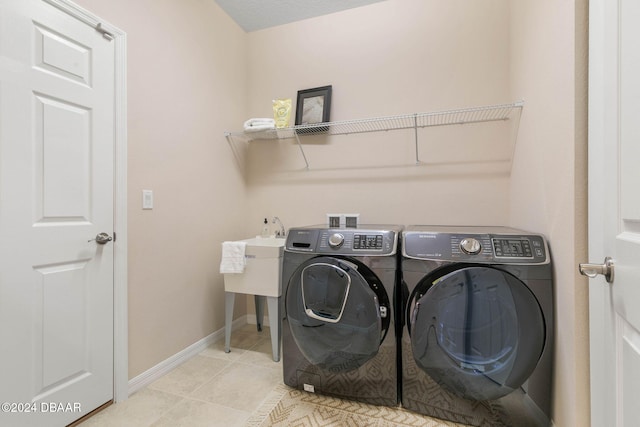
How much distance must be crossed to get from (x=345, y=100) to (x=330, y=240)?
134 centimetres

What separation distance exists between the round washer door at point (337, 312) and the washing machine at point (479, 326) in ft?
0.46

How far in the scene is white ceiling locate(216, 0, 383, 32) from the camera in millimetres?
2201

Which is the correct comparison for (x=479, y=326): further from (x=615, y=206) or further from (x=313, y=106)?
(x=313, y=106)

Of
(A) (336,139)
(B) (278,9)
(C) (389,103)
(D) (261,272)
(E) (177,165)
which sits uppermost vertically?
(B) (278,9)

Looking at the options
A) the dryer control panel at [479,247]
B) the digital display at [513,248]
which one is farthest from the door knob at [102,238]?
the digital display at [513,248]

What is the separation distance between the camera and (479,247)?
1263 mm

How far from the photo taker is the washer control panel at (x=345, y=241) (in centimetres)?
142

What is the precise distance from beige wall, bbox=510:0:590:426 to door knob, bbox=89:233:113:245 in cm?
205

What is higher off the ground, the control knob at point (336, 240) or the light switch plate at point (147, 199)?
the light switch plate at point (147, 199)

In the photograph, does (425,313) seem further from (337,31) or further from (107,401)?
(337,31)

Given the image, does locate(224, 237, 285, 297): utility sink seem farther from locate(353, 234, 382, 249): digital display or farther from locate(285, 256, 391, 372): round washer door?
locate(353, 234, 382, 249): digital display

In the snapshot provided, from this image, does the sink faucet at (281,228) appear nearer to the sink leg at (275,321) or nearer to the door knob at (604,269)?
the sink leg at (275,321)

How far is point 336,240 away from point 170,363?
136 cm

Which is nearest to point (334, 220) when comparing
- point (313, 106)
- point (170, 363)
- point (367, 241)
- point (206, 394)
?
point (367, 241)
